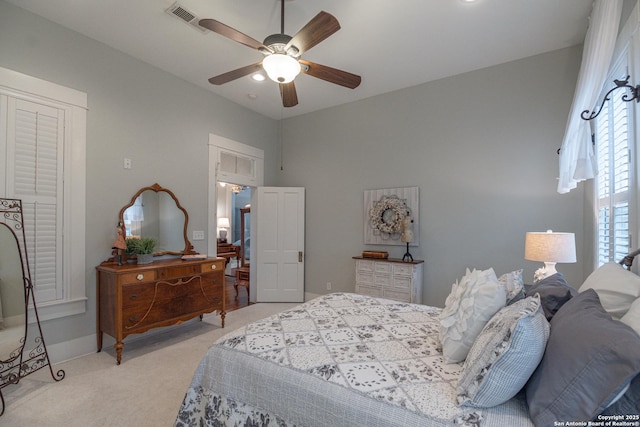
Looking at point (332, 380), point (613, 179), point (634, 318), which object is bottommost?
point (332, 380)

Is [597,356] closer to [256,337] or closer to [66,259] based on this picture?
[256,337]

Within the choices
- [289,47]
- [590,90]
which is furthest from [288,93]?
[590,90]

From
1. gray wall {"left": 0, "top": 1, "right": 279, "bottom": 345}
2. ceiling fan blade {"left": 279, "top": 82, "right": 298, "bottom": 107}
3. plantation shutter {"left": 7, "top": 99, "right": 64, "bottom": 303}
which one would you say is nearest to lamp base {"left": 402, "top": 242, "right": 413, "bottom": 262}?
ceiling fan blade {"left": 279, "top": 82, "right": 298, "bottom": 107}

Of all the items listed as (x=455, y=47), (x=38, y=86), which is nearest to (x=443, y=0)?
(x=455, y=47)

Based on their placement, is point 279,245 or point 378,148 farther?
point 279,245

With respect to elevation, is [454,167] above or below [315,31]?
below

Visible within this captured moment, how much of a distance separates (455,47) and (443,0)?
0.82 meters

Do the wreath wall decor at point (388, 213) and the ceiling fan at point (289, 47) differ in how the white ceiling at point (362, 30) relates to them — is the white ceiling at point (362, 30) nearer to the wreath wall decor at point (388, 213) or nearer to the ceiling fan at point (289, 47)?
the ceiling fan at point (289, 47)

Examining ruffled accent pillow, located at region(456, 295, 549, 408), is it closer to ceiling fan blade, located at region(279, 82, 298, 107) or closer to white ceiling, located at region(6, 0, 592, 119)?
ceiling fan blade, located at region(279, 82, 298, 107)

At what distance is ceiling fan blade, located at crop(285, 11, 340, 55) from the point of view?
1902 millimetres

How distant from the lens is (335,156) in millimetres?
4859

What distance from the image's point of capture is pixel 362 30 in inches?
114

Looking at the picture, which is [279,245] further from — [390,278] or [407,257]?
[407,257]

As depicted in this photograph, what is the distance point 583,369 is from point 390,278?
3018 millimetres
